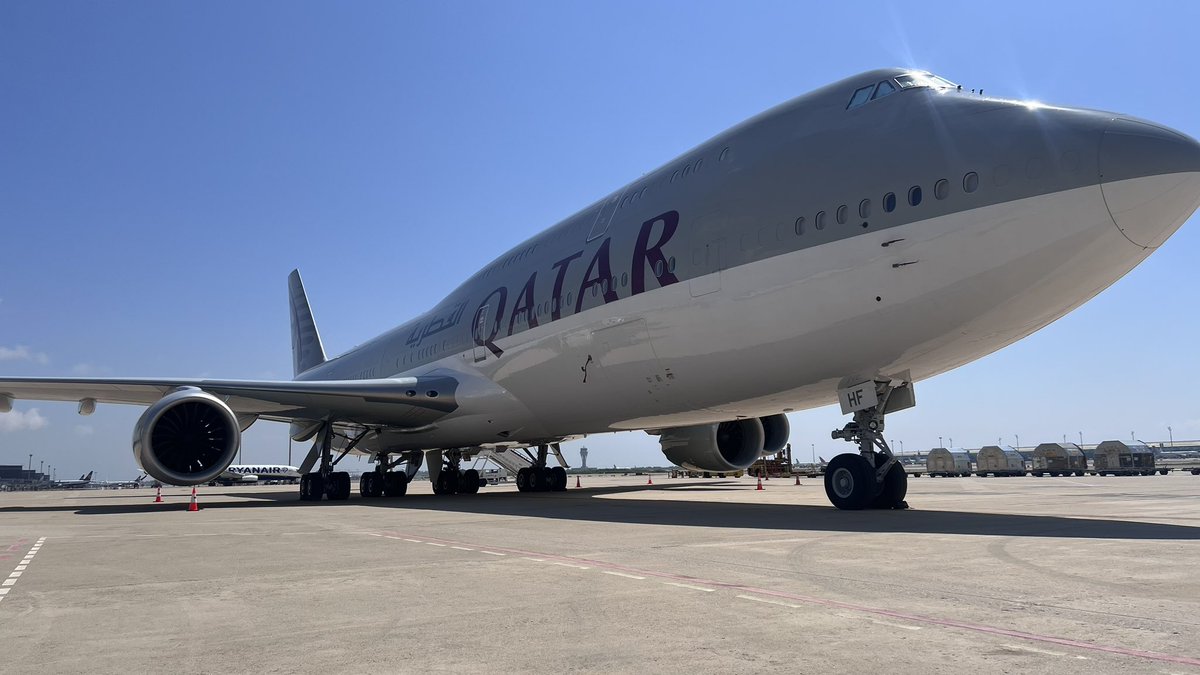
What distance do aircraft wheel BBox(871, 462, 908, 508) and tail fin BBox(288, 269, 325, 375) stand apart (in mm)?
27946

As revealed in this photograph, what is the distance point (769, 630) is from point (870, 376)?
26.3ft

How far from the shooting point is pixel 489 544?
8.32m

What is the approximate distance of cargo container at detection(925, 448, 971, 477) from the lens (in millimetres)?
44719

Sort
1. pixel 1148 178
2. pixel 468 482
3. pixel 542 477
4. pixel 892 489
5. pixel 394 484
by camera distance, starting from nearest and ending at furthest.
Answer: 1. pixel 1148 178
2. pixel 892 489
3. pixel 542 477
4. pixel 394 484
5. pixel 468 482

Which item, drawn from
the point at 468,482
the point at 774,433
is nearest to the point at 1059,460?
the point at 774,433

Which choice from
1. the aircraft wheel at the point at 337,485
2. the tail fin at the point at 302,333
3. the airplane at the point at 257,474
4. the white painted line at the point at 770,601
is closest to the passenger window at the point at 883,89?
the white painted line at the point at 770,601

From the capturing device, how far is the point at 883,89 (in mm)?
11227

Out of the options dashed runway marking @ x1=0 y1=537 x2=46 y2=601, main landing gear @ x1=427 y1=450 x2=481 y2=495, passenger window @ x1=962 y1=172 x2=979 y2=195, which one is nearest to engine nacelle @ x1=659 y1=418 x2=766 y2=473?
main landing gear @ x1=427 y1=450 x2=481 y2=495

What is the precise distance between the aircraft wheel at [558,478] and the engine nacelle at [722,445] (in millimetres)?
4810

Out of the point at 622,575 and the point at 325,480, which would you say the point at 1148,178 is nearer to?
the point at 622,575

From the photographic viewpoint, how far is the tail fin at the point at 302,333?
35.6 meters

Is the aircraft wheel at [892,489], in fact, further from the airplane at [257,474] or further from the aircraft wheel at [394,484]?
the airplane at [257,474]

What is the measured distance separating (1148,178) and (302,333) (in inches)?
1327

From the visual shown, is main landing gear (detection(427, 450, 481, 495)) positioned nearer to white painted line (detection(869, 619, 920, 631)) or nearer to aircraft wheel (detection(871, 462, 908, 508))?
aircraft wheel (detection(871, 462, 908, 508))
